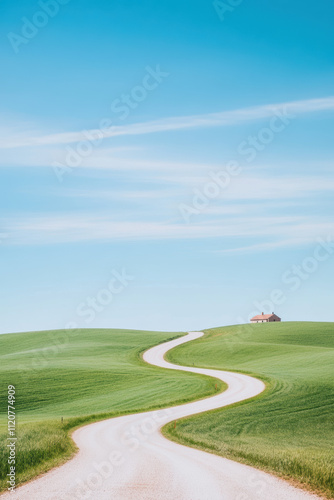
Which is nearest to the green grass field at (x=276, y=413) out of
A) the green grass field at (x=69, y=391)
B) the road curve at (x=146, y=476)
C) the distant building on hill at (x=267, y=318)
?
the road curve at (x=146, y=476)

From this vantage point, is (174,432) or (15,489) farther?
(174,432)

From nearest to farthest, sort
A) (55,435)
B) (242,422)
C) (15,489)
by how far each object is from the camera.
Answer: (15,489), (55,435), (242,422)

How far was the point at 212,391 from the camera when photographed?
167 feet

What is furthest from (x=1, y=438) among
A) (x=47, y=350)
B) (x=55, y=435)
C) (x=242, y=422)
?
(x=47, y=350)

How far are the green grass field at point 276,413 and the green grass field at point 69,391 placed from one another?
662 cm

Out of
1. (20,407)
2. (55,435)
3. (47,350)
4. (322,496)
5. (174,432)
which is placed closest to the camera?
(322,496)

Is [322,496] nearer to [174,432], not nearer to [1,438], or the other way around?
[1,438]

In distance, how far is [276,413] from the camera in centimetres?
4156

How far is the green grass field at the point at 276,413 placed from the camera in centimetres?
2002

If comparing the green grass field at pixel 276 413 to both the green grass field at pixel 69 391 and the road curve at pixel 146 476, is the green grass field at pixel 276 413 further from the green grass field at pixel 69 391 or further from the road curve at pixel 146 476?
the green grass field at pixel 69 391

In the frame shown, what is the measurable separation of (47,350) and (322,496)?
244 feet

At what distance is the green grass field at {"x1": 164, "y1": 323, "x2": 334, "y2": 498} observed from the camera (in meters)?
20.0

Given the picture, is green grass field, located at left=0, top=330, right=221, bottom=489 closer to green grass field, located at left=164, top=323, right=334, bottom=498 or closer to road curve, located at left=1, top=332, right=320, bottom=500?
road curve, located at left=1, top=332, right=320, bottom=500

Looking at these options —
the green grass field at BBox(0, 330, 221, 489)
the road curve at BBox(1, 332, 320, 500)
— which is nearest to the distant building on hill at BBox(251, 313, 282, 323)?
the green grass field at BBox(0, 330, 221, 489)
